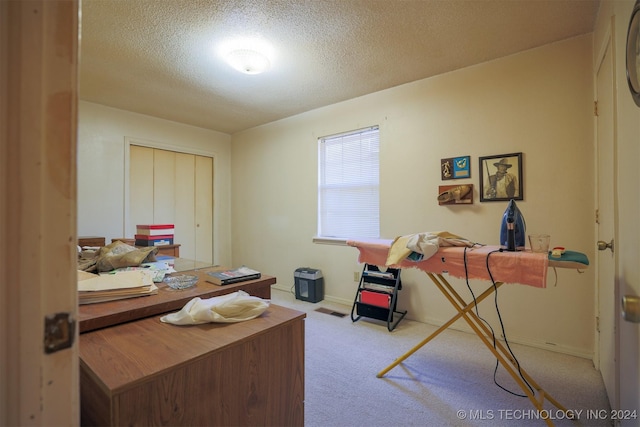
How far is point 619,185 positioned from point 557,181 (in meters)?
1.04

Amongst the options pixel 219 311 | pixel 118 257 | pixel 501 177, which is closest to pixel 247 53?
pixel 118 257

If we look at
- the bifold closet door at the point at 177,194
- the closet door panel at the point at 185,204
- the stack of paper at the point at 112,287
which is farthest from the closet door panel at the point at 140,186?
the stack of paper at the point at 112,287

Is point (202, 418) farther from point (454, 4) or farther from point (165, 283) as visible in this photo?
point (454, 4)

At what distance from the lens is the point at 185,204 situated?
4594 millimetres

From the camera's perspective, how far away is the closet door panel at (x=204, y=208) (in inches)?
187

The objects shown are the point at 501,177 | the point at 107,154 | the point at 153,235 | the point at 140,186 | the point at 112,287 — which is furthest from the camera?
the point at 140,186

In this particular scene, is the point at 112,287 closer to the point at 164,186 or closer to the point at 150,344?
the point at 150,344

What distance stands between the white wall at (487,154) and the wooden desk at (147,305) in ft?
6.96

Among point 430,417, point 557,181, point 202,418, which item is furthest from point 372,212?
point 202,418

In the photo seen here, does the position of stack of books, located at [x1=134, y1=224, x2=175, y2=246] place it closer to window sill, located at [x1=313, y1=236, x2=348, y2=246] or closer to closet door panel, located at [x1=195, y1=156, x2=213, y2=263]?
closet door panel, located at [x1=195, y1=156, x2=213, y2=263]

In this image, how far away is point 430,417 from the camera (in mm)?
1638

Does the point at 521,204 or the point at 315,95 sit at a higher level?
the point at 315,95

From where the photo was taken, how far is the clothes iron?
1.60 meters

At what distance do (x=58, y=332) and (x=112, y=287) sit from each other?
87cm
